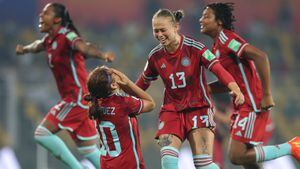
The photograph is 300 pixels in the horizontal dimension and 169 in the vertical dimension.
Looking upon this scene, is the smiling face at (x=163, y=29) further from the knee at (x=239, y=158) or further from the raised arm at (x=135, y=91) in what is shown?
the knee at (x=239, y=158)

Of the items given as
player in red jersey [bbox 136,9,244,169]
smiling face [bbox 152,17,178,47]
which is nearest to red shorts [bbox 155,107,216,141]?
player in red jersey [bbox 136,9,244,169]

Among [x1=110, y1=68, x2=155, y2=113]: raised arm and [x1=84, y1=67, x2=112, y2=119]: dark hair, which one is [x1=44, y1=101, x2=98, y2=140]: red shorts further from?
[x1=84, y1=67, x2=112, y2=119]: dark hair

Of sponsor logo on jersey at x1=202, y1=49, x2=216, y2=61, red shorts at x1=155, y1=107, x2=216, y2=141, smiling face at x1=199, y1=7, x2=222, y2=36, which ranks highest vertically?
smiling face at x1=199, y1=7, x2=222, y2=36

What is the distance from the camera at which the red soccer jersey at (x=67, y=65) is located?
843 cm

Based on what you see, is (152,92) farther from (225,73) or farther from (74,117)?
(225,73)

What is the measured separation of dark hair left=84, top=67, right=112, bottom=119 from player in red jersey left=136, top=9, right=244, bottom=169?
72 centimetres

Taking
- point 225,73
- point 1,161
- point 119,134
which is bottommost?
point 1,161

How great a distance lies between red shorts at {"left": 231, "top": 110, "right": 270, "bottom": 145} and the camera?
7.50 m

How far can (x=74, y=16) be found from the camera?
18.7 meters

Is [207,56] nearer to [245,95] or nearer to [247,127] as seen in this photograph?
[245,95]

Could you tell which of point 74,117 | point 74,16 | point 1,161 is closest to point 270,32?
point 74,16

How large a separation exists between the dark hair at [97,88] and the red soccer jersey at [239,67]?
5.01ft

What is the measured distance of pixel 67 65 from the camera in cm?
845

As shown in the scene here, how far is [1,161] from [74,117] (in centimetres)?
400
